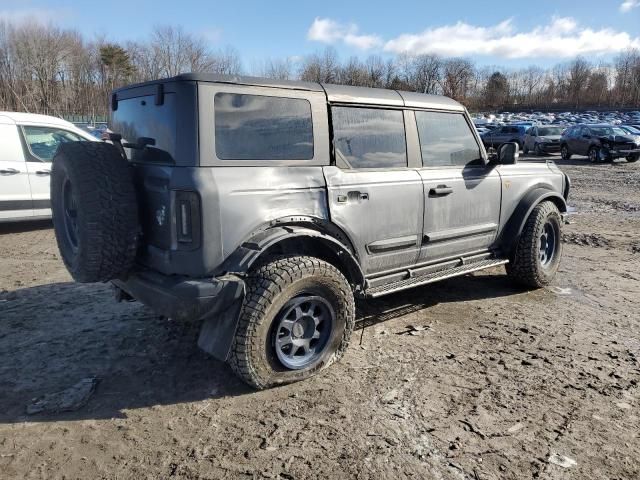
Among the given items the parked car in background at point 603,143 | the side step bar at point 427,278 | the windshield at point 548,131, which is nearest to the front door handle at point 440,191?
the side step bar at point 427,278

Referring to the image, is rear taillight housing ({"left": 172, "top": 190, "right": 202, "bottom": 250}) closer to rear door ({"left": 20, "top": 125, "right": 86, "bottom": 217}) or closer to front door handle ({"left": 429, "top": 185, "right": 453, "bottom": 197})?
front door handle ({"left": 429, "top": 185, "right": 453, "bottom": 197})

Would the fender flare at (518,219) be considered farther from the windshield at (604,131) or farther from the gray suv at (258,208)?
the windshield at (604,131)

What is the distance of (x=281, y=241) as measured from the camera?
3.50m

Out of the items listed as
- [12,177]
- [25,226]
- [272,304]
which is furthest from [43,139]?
[272,304]

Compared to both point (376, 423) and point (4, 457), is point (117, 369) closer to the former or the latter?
point (4, 457)

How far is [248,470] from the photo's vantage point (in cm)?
264

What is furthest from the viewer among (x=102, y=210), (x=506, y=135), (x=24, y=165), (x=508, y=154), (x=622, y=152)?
(x=506, y=135)

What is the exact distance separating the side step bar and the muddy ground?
428 millimetres

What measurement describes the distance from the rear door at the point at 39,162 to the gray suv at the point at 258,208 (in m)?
4.58

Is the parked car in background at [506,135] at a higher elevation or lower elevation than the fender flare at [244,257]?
higher

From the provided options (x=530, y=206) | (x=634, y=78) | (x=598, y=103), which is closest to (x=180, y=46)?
(x=530, y=206)

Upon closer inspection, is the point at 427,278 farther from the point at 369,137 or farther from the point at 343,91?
the point at 343,91

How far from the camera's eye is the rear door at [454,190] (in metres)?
4.44

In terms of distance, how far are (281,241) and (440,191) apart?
1.64m
